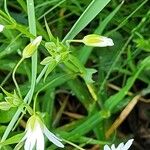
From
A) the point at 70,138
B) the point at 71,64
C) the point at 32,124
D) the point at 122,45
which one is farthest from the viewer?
the point at 122,45

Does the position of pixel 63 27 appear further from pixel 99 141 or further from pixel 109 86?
pixel 99 141

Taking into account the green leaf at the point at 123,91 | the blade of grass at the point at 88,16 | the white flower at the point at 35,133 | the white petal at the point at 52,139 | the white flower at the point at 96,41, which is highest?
the blade of grass at the point at 88,16

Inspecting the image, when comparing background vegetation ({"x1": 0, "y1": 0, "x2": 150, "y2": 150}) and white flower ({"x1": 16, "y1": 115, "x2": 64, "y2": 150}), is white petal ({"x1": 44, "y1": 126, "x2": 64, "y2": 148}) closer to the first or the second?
white flower ({"x1": 16, "y1": 115, "x2": 64, "y2": 150})

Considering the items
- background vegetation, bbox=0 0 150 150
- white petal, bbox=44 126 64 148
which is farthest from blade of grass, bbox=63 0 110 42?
white petal, bbox=44 126 64 148

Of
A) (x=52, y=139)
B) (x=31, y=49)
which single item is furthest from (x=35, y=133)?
(x=31, y=49)

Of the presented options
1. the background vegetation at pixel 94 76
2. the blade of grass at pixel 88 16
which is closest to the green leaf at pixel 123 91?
the background vegetation at pixel 94 76

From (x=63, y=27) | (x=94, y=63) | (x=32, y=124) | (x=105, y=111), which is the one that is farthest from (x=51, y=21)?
(x=32, y=124)

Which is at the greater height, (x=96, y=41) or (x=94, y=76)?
(x=96, y=41)

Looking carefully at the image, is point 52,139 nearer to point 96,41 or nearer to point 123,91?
point 96,41

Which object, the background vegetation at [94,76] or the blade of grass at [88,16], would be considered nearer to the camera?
the blade of grass at [88,16]

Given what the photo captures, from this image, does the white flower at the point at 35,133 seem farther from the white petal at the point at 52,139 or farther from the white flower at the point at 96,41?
the white flower at the point at 96,41

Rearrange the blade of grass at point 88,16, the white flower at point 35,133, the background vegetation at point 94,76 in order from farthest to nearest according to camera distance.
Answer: the background vegetation at point 94,76 → the blade of grass at point 88,16 → the white flower at point 35,133
